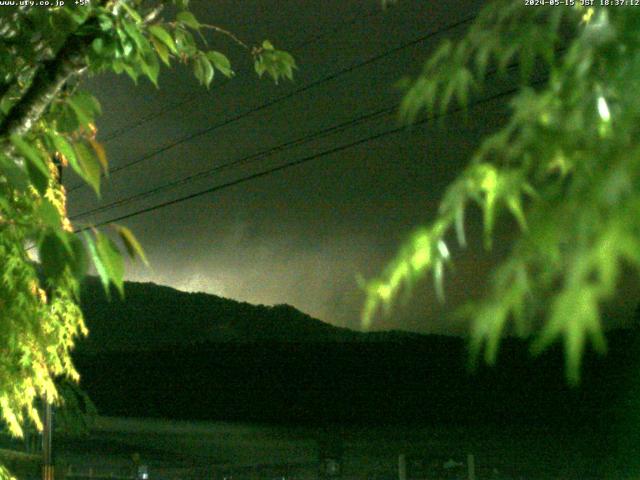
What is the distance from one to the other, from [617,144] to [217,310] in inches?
6264

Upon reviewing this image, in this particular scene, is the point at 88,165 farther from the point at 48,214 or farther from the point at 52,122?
the point at 52,122

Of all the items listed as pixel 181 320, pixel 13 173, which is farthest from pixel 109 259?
pixel 181 320

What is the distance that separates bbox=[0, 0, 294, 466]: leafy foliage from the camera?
86.0 inches

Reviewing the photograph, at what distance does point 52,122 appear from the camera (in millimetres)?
4008

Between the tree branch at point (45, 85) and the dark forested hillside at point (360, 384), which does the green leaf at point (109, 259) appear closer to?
the tree branch at point (45, 85)

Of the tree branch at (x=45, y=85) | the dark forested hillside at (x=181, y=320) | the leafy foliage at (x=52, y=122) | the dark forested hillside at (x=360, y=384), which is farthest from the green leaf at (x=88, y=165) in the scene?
the dark forested hillside at (x=181, y=320)

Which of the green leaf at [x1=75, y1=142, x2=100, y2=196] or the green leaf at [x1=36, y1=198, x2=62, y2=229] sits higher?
the green leaf at [x1=75, y1=142, x2=100, y2=196]

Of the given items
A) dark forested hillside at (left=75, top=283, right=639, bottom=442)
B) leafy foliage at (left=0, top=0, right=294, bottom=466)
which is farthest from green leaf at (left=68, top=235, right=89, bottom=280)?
dark forested hillside at (left=75, top=283, right=639, bottom=442)

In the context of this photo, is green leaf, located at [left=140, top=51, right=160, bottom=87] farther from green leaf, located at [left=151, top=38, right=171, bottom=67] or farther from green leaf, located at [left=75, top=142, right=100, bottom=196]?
green leaf, located at [left=75, top=142, right=100, bottom=196]

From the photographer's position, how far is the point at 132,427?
61594mm

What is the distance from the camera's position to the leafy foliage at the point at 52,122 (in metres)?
2.18

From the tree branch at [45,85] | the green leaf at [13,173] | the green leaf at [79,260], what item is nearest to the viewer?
the green leaf at [13,173]

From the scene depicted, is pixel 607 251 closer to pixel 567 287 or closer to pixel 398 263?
pixel 567 287

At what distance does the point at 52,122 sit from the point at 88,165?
5.77ft
